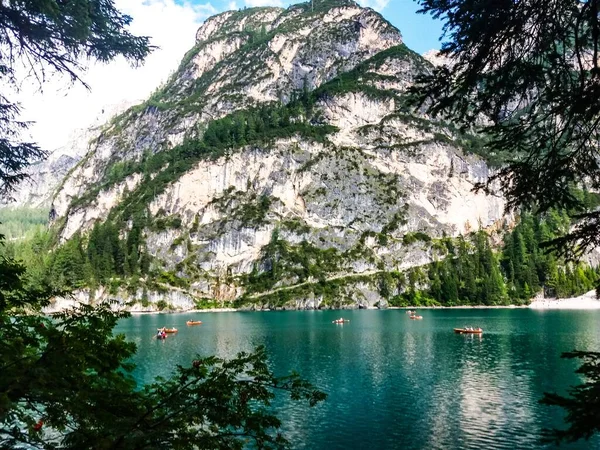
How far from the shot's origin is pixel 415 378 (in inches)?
1625

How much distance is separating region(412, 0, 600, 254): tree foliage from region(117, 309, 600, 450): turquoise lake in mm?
16881

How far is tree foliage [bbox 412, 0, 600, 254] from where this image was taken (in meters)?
8.37

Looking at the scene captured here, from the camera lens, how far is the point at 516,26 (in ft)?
27.8

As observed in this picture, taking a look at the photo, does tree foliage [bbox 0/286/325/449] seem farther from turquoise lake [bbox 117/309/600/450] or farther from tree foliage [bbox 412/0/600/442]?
turquoise lake [bbox 117/309/600/450]

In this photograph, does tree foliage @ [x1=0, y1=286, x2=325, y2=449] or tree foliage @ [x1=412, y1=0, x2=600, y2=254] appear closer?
tree foliage @ [x1=0, y1=286, x2=325, y2=449]

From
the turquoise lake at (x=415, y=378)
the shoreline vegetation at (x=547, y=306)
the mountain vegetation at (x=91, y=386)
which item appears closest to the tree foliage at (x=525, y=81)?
the mountain vegetation at (x=91, y=386)

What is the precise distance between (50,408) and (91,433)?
571mm

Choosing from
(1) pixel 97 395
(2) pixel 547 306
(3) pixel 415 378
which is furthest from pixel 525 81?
(2) pixel 547 306

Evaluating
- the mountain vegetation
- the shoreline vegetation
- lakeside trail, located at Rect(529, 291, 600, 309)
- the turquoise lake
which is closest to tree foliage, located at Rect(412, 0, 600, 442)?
the mountain vegetation

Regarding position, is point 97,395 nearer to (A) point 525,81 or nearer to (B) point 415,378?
(A) point 525,81

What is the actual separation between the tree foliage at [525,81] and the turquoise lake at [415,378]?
55.4ft

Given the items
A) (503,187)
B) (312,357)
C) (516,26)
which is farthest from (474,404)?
(516,26)

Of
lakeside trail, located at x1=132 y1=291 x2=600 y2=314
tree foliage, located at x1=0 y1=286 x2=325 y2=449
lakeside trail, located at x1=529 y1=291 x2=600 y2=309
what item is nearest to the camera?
tree foliage, located at x1=0 y1=286 x2=325 y2=449

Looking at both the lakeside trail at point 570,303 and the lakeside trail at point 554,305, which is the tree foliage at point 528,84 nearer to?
the lakeside trail at point 554,305
